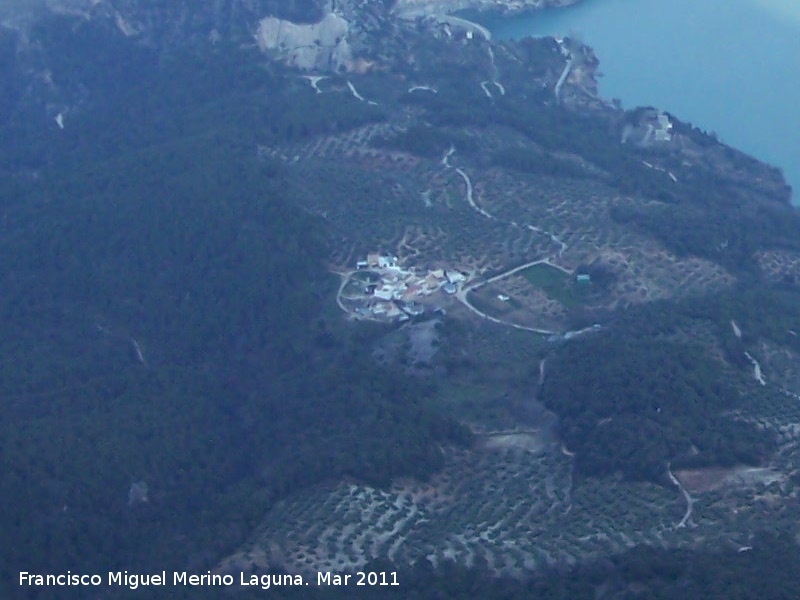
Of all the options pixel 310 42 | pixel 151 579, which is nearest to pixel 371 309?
pixel 151 579

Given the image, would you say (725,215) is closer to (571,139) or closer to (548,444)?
(571,139)

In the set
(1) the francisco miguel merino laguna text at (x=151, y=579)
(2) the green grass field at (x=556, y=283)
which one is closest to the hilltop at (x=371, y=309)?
(2) the green grass field at (x=556, y=283)

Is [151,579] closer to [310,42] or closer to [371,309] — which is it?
[371,309]

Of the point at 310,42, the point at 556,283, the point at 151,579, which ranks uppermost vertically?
the point at 556,283

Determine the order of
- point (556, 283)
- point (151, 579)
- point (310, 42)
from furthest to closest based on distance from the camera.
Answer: point (310, 42) < point (556, 283) < point (151, 579)

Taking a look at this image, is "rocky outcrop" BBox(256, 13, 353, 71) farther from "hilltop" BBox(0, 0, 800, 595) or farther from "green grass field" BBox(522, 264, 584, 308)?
"green grass field" BBox(522, 264, 584, 308)

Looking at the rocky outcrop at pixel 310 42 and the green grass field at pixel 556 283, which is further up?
the green grass field at pixel 556 283

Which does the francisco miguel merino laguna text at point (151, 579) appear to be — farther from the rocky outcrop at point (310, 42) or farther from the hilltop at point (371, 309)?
the rocky outcrop at point (310, 42)

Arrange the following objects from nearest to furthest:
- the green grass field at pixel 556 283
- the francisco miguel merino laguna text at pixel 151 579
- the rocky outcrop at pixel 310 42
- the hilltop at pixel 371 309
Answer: the francisco miguel merino laguna text at pixel 151 579 → the hilltop at pixel 371 309 → the green grass field at pixel 556 283 → the rocky outcrop at pixel 310 42

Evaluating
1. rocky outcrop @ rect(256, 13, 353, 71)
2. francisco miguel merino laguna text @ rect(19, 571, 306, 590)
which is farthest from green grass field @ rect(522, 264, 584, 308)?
rocky outcrop @ rect(256, 13, 353, 71)

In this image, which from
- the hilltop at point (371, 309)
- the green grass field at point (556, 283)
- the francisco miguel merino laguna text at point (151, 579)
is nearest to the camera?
the francisco miguel merino laguna text at point (151, 579)

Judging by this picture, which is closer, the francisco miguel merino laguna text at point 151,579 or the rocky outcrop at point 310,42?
the francisco miguel merino laguna text at point 151,579
